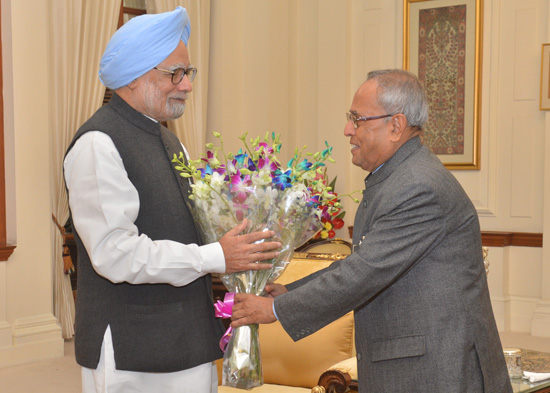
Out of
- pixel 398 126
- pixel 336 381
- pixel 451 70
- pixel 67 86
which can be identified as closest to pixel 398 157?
pixel 398 126

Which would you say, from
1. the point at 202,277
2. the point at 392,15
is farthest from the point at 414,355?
the point at 392,15

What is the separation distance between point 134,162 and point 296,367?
1.67 meters

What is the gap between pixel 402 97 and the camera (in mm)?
2180

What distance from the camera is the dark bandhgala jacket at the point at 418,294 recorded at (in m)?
2.03

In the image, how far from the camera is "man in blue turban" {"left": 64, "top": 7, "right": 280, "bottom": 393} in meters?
1.98

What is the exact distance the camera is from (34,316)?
5.61 meters

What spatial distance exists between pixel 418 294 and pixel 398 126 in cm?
51

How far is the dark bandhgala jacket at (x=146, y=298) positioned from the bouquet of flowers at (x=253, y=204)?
7cm

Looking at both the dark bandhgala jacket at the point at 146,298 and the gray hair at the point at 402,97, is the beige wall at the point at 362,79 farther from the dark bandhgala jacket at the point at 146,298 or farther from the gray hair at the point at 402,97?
the dark bandhgala jacket at the point at 146,298

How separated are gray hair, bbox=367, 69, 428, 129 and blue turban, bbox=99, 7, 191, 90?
25.5 inches

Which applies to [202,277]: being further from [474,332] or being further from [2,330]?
[2,330]

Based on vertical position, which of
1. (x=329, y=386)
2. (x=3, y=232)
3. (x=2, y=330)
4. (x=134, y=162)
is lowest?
(x=2, y=330)

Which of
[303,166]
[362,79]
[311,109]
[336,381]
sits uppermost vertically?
[362,79]

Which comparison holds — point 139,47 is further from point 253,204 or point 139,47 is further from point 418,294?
point 418,294
